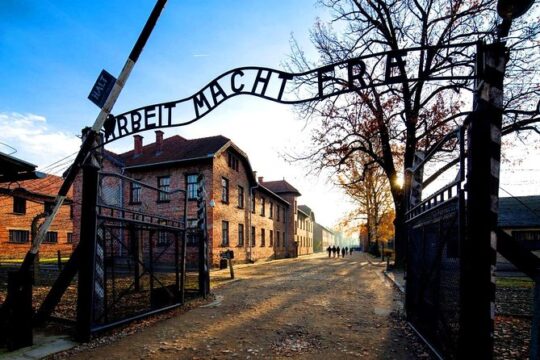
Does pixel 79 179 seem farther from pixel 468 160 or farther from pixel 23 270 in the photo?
pixel 468 160

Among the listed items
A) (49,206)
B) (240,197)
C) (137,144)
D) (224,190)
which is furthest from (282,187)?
(49,206)

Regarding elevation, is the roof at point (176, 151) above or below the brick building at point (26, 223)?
above

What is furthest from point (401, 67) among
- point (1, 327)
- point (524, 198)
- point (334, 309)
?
point (524, 198)

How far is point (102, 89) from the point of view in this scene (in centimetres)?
575

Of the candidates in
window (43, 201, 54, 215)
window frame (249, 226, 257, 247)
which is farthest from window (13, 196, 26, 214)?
window frame (249, 226, 257, 247)

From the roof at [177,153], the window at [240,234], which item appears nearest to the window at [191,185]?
the roof at [177,153]

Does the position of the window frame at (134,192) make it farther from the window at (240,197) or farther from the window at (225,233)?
the window at (240,197)

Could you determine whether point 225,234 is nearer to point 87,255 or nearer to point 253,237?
point 253,237

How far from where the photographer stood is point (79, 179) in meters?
23.8

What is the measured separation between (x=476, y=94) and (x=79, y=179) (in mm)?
25358

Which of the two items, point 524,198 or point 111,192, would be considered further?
point 524,198

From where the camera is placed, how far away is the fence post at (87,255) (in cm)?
516

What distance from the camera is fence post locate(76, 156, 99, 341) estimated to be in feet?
16.9

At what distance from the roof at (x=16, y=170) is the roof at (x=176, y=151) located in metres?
13.1
